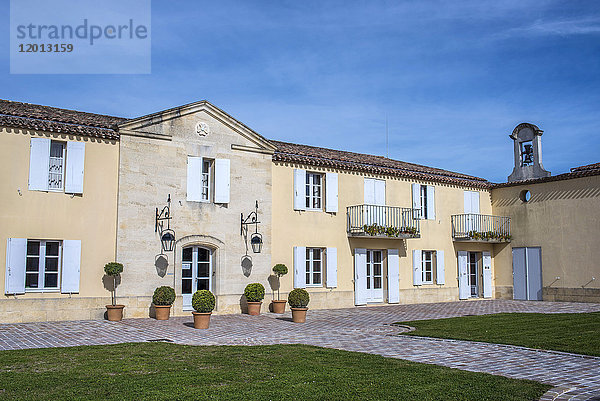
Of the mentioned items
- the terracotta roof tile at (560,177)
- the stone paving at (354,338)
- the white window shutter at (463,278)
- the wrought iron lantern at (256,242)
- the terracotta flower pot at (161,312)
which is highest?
the terracotta roof tile at (560,177)

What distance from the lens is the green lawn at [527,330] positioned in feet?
34.3

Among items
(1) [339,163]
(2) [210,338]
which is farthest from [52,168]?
(1) [339,163]

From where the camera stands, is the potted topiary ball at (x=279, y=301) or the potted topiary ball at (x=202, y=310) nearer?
the potted topiary ball at (x=202, y=310)

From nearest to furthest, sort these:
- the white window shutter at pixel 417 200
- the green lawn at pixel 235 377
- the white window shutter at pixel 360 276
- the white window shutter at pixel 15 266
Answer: the green lawn at pixel 235 377, the white window shutter at pixel 15 266, the white window shutter at pixel 360 276, the white window shutter at pixel 417 200

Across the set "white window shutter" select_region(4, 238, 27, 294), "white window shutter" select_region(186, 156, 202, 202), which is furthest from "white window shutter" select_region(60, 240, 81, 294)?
"white window shutter" select_region(186, 156, 202, 202)

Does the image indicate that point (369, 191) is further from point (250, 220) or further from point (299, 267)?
point (250, 220)

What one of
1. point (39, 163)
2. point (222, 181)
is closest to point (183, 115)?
point (222, 181)

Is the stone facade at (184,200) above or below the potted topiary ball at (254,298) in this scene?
above

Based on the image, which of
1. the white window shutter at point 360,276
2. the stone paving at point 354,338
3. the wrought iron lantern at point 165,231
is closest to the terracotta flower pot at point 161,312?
the stone paving at point 354,338

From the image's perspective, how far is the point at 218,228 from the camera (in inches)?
679

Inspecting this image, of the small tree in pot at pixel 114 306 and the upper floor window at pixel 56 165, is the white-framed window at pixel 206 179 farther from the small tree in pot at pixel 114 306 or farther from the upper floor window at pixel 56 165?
the upper floor window at pixel 56 165

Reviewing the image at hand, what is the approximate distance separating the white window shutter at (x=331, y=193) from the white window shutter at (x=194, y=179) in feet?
15.4

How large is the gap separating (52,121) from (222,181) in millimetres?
5033

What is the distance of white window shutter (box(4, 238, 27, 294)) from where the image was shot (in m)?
13.9
